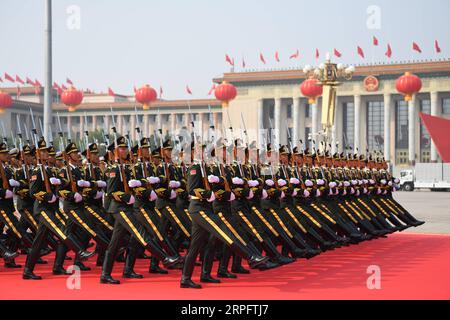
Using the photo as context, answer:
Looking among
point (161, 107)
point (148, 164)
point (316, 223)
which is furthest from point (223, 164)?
point (161, 107)

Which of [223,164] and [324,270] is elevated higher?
[223,164]

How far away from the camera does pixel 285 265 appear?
10875mm

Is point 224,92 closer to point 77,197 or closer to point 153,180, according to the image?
point 77,197

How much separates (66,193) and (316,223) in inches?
164

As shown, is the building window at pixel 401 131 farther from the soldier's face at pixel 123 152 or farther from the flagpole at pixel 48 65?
the soldier's face at pixel 123 152

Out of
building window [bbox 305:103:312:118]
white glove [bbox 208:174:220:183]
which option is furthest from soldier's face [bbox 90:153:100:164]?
building window [bbox 305:103:312:118]

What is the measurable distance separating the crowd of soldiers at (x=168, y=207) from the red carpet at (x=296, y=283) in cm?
23

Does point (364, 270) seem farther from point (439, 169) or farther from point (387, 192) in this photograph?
point (439, 169)

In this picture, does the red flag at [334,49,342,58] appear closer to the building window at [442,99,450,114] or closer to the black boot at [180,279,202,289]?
the building window at [442,99,450,114]

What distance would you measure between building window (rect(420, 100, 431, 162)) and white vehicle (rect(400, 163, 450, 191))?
1817 cm

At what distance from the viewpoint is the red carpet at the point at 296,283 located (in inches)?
324

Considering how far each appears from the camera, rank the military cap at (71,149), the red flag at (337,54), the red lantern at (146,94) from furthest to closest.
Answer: the red flag at (337,54)
the red lantern at (146,94)
the military cap at (71,149)

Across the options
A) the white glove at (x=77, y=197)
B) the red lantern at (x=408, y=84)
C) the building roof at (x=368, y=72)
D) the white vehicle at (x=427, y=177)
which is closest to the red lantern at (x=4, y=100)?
the red lantern at (x=408, y=84)
